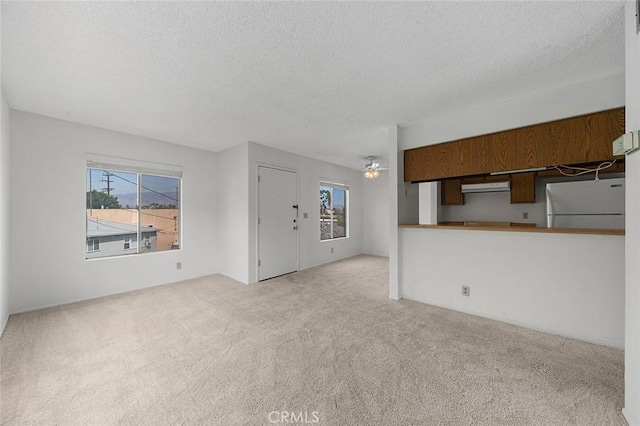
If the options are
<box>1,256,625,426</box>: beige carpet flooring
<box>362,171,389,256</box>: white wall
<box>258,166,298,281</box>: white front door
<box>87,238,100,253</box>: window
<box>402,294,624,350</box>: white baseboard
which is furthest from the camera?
<box>362,171,389,256</box>: white wall

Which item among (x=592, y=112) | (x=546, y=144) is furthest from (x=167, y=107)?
(x=592, y=112)

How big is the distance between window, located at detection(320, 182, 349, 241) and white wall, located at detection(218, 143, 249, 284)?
205cm

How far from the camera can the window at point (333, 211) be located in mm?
5963

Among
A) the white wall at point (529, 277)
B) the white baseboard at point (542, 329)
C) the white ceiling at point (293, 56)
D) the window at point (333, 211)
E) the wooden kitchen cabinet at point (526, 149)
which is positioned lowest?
the white baseboard at point (542, 329)

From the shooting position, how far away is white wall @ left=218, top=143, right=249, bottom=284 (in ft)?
13.5

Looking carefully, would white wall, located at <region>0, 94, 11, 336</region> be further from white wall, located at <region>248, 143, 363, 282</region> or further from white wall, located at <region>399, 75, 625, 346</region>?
white wall, located at <region>399, 75, 625, 346</region>

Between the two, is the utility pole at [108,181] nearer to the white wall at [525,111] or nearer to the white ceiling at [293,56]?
the white ceiling at [293,56]

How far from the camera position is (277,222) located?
457 centimetres

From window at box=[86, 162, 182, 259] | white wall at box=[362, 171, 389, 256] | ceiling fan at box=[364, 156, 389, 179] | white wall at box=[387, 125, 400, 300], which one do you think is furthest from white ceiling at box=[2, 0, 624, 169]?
white wall at box=[362, 171, 389, 256]
